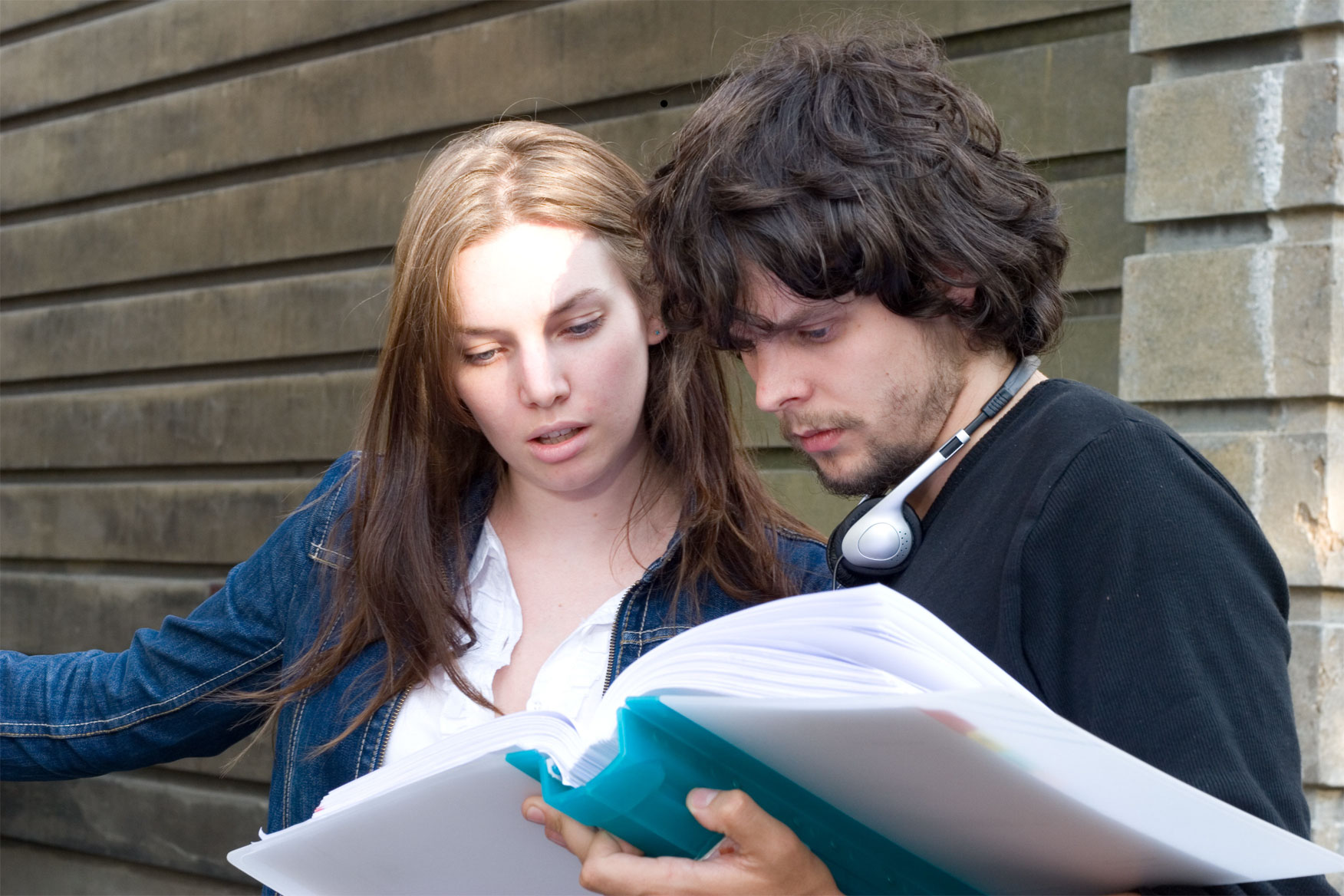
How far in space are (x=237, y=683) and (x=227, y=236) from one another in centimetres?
425

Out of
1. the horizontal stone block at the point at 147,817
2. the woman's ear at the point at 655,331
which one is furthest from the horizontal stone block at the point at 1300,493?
the horizontal stone block at the point at 147,817

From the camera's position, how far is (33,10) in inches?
259

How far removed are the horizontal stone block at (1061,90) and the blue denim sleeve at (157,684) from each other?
2.12 meters

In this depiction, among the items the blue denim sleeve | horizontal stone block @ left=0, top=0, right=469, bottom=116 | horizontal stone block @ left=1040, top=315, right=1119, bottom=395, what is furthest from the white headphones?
horizontal stone block @ left=0, top=0, right=469, bottom=116

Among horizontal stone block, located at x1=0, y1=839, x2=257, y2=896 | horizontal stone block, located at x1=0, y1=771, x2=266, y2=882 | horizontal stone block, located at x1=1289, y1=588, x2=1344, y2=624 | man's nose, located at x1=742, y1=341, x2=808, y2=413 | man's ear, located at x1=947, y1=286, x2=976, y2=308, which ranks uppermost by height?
man's ear, located at x1=947, y1=286, x2=976, y2=308

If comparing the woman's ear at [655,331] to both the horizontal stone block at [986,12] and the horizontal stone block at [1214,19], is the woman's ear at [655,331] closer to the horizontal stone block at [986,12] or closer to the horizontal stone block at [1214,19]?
the horizontal stone block at [1214,19]

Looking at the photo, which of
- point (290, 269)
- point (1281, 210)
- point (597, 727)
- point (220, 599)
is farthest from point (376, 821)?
point (290, 269)

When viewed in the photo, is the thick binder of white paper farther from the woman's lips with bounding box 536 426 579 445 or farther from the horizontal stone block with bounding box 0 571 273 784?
the horizontal stone block with bounding box 0 571 273 784

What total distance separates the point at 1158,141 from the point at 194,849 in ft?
15.2

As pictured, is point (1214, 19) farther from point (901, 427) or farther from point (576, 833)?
point (576, 833)

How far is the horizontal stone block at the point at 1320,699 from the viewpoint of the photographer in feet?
8.25

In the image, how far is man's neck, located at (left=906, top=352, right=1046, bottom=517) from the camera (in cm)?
124

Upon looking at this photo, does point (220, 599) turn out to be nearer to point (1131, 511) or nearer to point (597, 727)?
point (597, 727)

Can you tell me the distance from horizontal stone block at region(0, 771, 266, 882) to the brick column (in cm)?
389
